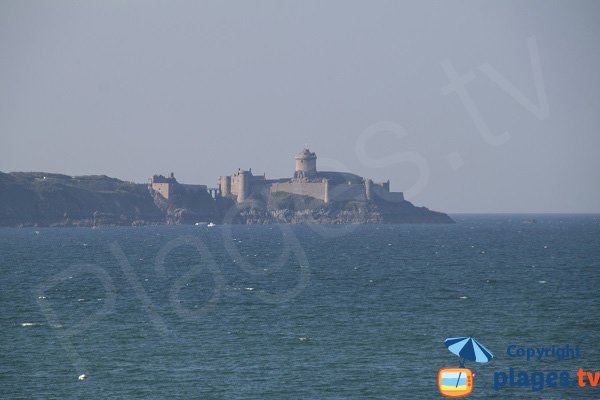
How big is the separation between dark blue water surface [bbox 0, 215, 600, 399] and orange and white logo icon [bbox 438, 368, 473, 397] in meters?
0.65

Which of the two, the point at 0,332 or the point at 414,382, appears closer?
the point at 414,382

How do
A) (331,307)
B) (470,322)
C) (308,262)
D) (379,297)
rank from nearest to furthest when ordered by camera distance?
(470,322) → (331,307) → (379,297) → (308,262)

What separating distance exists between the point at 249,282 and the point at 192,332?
31.2 meters

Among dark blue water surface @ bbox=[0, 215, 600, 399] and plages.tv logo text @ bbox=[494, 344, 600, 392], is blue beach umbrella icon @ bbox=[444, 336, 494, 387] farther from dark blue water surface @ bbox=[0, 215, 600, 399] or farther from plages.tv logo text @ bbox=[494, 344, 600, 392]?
plages.tv logo text @ bbox=[494, 344, 600, 392]

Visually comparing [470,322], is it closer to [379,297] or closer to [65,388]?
[379,297]

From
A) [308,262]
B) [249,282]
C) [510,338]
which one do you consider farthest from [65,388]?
[308,262]

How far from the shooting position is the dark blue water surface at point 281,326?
1652 inches

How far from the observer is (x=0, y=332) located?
179 feet

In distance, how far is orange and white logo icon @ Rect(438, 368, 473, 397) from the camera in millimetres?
39062

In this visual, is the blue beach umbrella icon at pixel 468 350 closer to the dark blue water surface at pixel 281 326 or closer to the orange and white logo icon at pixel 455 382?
the orange and white logo icon at pixel 455 382

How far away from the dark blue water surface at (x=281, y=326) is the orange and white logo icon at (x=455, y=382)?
0.65 metres

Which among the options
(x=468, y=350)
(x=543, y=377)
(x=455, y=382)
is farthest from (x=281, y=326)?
(x=543, y=377)

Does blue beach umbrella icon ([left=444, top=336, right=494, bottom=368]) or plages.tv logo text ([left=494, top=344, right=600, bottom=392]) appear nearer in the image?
blue beach umbrella icon ([left=444, top=336, right=494, bottom=368])

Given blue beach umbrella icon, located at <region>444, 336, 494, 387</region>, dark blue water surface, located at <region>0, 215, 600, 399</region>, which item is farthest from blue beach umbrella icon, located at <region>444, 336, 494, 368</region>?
dark blue water surface, located at <region>0, 215, 600, 399</region>
